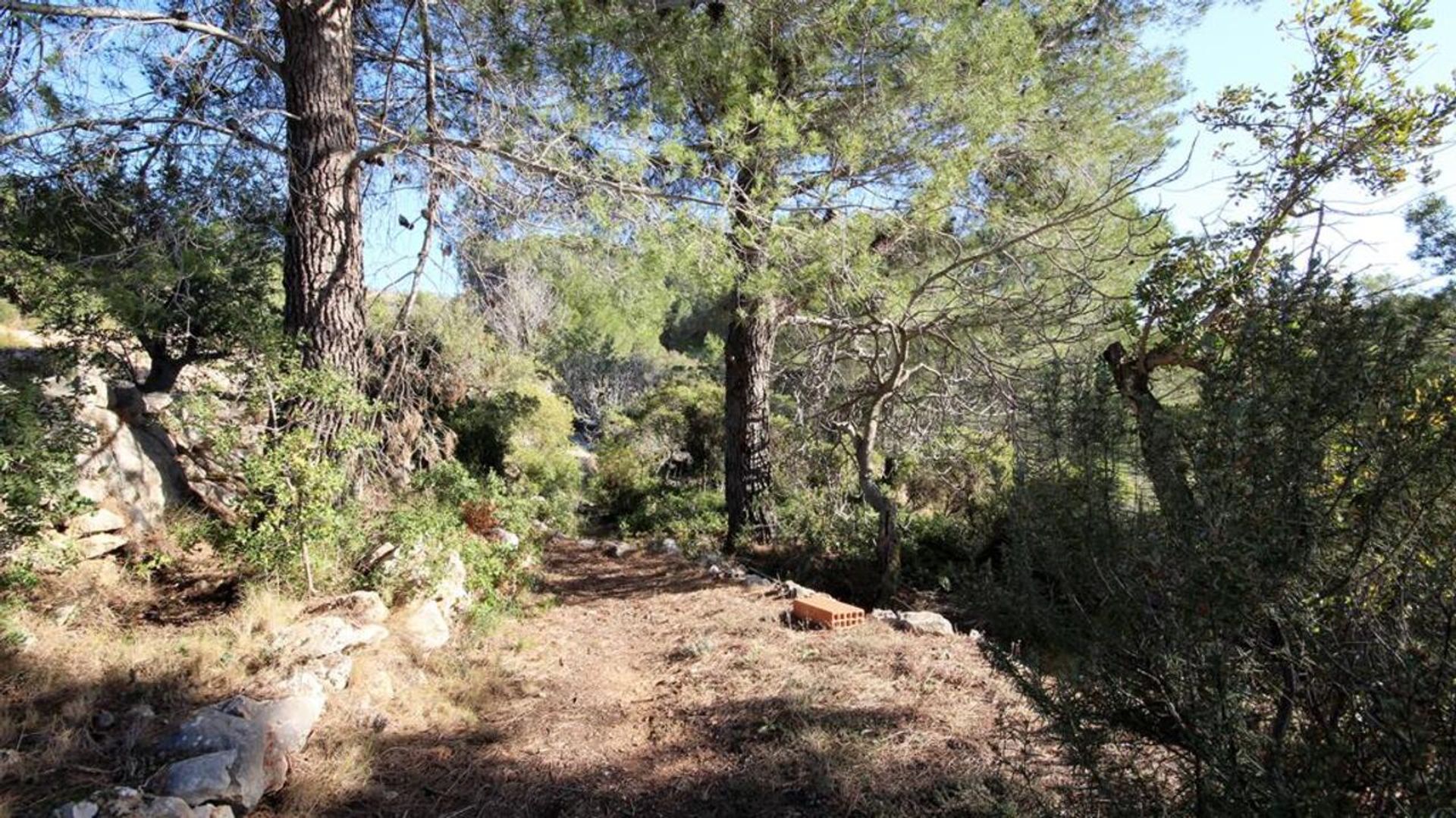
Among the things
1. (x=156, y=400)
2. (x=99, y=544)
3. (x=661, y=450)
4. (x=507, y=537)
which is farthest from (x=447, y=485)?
(x=661, y=450)

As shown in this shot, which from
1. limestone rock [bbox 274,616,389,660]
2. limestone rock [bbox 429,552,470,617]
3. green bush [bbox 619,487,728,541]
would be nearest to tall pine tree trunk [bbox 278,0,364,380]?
limestone rock [bbox 429,552,470,617]

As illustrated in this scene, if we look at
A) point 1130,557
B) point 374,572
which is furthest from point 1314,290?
point 374,572

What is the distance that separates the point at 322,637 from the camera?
3.33m

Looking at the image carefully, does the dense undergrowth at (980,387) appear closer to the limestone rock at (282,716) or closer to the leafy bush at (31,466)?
the leafy bush at (31,466)

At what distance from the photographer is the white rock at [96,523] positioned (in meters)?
3.44

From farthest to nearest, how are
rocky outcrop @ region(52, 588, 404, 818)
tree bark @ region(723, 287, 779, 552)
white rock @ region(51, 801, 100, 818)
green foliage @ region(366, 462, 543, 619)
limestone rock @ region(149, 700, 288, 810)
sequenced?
tree bark @ region(723, 287, 779, 552)
green foliage @ region(366, 462, 543, 619)
limestone rock @ region(149, 700, 288, 810)
rocky outcrop @ region(52, 588, 404, 818)
white rock @ region(51, 801, 100, 818)

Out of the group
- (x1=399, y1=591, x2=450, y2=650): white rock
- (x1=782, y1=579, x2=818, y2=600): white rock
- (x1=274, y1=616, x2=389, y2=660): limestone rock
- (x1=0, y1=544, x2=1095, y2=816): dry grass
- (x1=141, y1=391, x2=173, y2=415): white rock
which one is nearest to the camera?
(x1=0, y1=544, x2=1095, y2=816): dry grass

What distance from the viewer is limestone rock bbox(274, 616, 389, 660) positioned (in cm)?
322

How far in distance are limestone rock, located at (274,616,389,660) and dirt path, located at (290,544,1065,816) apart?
0.27 m

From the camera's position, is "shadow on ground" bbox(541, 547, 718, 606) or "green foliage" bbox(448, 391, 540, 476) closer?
"shadow on ground" bbox(541, 547, 718, 606)

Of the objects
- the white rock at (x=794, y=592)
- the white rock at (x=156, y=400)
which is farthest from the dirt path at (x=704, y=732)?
the white rock at (x=156, y=400)

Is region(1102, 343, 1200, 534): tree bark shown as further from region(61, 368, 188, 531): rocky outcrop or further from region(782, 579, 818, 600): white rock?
region(61, 368, 188, 531): rocky outcrop

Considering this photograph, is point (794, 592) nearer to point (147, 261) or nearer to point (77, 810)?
point (77, 810)

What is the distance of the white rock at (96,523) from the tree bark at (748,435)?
15.0 feet
